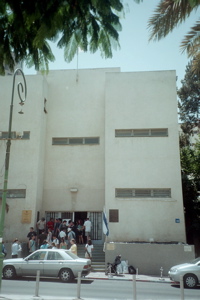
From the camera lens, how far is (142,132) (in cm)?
2216

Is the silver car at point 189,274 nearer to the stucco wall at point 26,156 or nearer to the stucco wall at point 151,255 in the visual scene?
the stucco wall at point 151,255

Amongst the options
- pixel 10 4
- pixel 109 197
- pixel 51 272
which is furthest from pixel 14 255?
pixel 10 4

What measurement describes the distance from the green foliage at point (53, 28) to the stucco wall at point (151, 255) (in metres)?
15.8

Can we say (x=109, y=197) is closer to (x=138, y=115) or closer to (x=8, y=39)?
(x=138, y=115)

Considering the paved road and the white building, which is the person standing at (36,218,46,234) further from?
the paved road

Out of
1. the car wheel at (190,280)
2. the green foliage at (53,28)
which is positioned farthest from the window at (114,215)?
the green foliage at (53,28)

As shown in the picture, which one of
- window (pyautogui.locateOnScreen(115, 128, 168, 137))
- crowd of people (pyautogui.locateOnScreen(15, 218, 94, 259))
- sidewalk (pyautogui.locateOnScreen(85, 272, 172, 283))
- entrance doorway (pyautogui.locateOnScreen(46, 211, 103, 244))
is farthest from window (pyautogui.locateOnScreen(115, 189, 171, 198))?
sidewalk (pyautogui.locateOnScreen(85, 272, 172, 283))

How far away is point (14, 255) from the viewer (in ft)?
55.4

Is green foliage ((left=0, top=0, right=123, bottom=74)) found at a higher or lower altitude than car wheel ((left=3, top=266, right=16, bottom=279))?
higher

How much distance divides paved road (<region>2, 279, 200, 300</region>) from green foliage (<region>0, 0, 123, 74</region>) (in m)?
8.25

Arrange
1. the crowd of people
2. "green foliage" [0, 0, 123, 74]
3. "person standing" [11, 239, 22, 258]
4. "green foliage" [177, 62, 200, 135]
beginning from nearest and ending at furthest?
"green foliage" [0, 0, 123, 74] < "person standing" [11, 239, 22, 258] < the crowd of people < "green foliage" [177, 62, 200, 135]

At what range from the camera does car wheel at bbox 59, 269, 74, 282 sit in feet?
43.5

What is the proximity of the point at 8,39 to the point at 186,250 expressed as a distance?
55.5 feet

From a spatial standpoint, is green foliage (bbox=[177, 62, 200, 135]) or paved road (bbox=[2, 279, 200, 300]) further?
green foliage (bbox=[177, 62, 200, 135])
